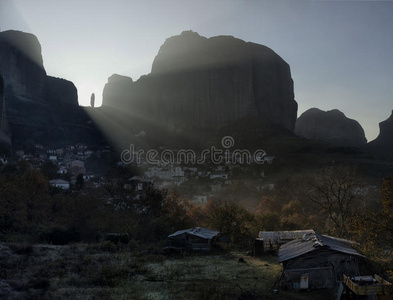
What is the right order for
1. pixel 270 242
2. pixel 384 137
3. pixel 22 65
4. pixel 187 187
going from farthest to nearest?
1. pixel 384 137
2. pixel 22 65
3. pixel 187 187
4. pixel 270 242

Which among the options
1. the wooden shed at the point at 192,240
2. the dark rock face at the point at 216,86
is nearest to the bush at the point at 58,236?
the wooden shed at the point at 192,240

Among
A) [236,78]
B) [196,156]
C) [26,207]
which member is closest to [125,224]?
[26,207]

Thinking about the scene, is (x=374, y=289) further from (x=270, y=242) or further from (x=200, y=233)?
(x=200, y=233)

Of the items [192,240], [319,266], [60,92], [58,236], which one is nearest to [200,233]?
[192,240]

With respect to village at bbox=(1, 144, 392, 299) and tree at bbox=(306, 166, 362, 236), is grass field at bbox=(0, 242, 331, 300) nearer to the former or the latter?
village at bbox=(1, 144, 392, 299)

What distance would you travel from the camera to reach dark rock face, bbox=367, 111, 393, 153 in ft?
434

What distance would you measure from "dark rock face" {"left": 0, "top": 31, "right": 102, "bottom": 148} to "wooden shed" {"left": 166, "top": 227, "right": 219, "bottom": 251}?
314 feet

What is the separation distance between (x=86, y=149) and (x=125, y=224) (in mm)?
96369

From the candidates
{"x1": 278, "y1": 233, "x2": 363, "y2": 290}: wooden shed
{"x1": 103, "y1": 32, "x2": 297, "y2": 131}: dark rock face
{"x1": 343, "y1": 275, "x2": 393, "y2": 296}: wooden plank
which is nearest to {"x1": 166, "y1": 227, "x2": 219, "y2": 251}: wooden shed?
{"x1": 278, "y1": 233, "x2": 363, "y2": 290}: wooden shed

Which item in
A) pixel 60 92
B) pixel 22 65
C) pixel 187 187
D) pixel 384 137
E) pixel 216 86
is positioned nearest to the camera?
pixel 187 187

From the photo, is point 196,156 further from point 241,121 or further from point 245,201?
point 245,201

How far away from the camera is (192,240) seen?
31.4 meters

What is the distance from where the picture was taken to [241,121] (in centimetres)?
12750

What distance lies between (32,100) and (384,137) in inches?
6028
